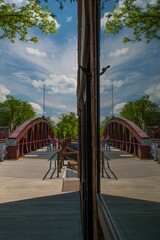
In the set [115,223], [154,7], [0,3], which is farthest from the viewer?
[0,3]

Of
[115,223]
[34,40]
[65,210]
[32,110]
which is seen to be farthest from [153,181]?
[32,110]

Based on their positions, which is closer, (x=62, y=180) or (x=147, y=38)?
(x=147, y=38)

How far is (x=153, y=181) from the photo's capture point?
2.99ft

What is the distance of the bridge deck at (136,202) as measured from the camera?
76cm

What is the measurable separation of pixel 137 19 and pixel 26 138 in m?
24.5

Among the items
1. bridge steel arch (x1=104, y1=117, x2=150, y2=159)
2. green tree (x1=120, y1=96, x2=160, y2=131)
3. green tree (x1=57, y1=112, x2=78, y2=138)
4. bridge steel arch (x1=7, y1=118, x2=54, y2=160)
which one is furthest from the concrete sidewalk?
green tree (x1=57, y1=112, x2=78, y2=138)

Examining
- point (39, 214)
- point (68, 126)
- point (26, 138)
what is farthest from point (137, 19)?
point (68, 126)

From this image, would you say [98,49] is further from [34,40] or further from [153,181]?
[34,40]

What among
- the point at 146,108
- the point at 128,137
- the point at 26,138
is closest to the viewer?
the point at 146,108

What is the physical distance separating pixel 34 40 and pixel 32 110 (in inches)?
2895

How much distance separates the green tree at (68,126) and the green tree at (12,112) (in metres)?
9.36

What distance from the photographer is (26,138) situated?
81.8ft

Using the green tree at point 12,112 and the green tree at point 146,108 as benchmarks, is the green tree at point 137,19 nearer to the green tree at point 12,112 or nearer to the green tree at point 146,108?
the green tree at point 146,108

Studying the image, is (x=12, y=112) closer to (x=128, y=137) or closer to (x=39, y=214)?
(x=39, y=214)
